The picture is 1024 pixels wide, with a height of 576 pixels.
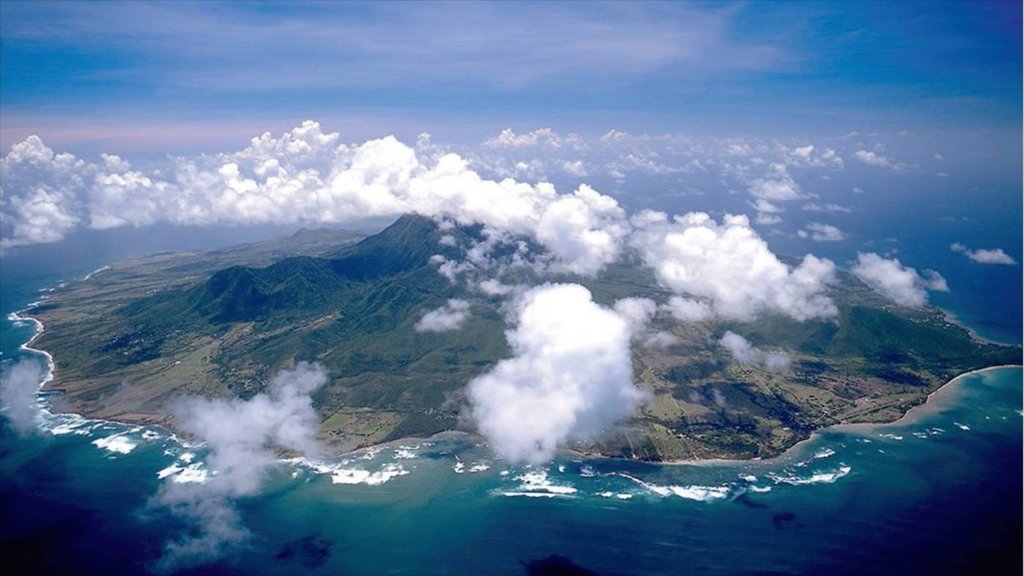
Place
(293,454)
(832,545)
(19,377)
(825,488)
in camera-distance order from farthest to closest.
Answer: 1. (19,377)
2. (293,454)
3. (825,488)
4. (832,545)

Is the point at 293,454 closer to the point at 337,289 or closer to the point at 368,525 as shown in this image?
the point at 368,525

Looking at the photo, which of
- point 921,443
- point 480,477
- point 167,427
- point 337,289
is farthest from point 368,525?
point 337,289

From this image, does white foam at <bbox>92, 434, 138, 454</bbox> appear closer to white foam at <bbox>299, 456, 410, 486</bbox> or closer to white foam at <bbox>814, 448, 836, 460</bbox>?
white foam at <bbox>299, 456, 410, 486</bbox>

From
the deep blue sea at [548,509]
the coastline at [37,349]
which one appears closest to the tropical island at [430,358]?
the coastline at [37,349]

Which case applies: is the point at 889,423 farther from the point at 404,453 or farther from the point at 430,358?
the point at 430,358

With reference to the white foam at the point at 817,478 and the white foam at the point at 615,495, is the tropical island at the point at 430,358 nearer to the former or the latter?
the white foam at the point at 817,478

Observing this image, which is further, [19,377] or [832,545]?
[19,377]

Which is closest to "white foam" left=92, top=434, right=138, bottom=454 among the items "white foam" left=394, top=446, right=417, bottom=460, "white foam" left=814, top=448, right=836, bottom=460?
"white foam" left=394, top=446, right=417, bottom=460
